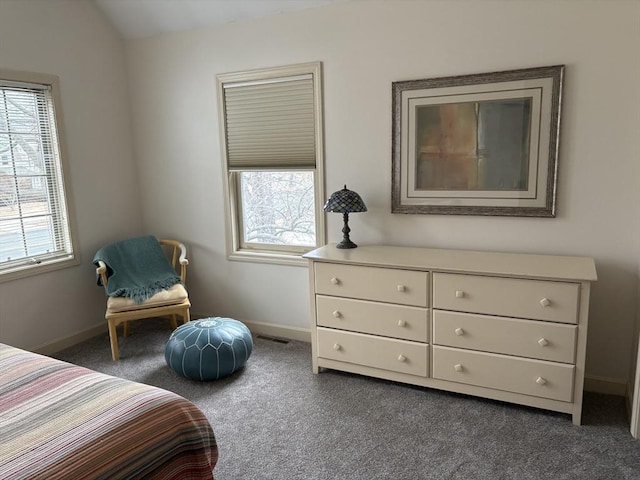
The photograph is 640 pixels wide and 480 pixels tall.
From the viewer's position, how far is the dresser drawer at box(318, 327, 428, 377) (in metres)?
2.75

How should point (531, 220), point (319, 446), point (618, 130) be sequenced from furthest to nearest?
point (531, 220)
point (618, 130)
point (319, 446)

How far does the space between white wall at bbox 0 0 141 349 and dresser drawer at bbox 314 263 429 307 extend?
77.7 inches

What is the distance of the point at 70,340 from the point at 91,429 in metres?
2.48

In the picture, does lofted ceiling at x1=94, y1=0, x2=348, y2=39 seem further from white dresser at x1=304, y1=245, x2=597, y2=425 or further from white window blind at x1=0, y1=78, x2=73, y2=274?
white dresser at x1=304, y1=245, x2=597, y2=425

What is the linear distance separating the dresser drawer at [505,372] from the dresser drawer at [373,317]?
168 mm

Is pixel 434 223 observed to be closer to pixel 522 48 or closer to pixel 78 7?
pixel 522 48

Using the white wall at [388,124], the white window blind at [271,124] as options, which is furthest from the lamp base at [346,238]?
the white window blind at [271,124]

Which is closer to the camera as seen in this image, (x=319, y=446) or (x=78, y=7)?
(x=319, y=446)

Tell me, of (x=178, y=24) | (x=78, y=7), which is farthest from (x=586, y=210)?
(x=78, y=7)

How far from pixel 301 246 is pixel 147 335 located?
1.43 m

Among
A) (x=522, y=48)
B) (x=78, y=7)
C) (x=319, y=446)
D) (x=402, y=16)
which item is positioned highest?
(x=78, y=7)

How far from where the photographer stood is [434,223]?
3053 millimetres

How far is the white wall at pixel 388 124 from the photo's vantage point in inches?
101

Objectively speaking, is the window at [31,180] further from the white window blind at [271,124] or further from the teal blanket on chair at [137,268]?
the white window blind at [271,124]
